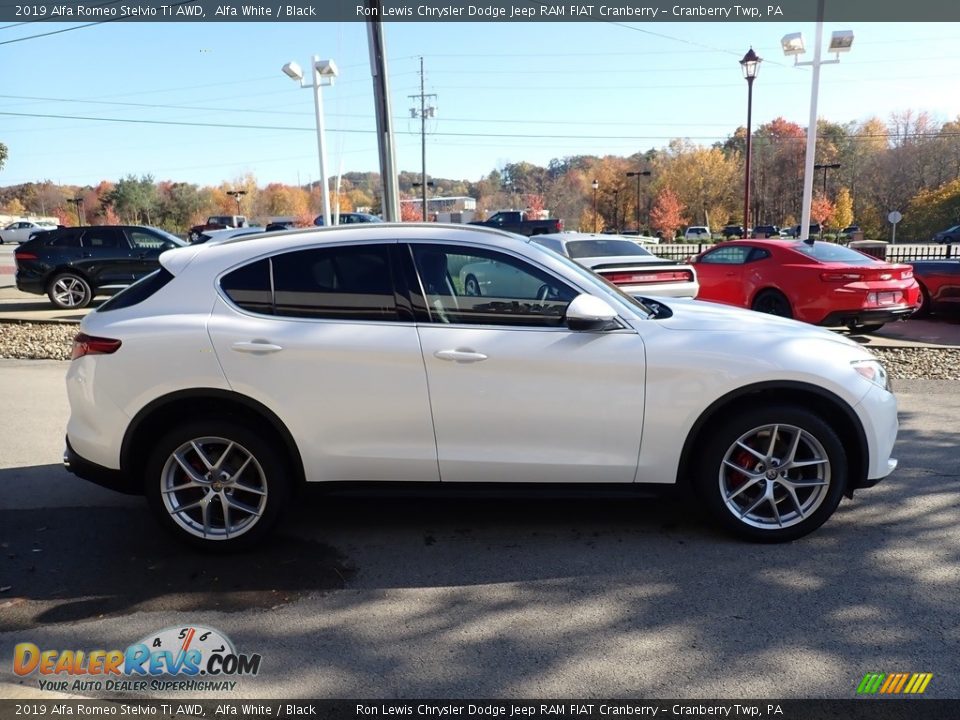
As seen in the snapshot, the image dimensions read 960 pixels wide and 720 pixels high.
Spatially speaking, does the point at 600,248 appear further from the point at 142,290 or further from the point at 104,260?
the point at 104,260

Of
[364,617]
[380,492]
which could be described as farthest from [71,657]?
[380,492]

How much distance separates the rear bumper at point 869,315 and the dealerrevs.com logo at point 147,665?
9442 millimetres

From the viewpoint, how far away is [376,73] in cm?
1079

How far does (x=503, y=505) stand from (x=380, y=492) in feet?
3.23

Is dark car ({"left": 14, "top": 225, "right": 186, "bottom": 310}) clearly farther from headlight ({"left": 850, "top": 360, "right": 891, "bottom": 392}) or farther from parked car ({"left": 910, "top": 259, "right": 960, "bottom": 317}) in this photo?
parked car ({"left": 910, "top": 259, "right": 960, "bottom": 317})

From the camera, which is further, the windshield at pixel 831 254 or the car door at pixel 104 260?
the car door at pixel 104 260

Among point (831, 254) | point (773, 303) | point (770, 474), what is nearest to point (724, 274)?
point (773, 303)

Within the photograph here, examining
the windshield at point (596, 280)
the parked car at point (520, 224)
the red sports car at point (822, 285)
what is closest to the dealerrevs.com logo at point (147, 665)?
the windshield at point (596, 280)

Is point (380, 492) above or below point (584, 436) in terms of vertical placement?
below

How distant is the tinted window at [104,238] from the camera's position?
14859 mm

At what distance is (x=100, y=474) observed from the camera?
3.88m

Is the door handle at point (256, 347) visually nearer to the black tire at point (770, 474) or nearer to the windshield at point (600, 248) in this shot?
the black tire at point (770, 474)

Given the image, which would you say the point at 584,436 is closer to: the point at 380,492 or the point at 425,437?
the point at 425,437

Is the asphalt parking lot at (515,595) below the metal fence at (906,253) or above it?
below
